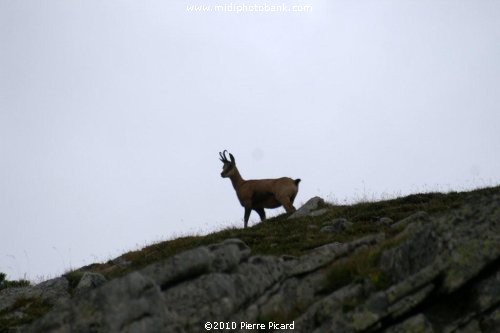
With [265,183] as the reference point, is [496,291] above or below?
below

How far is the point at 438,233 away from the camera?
8.28m

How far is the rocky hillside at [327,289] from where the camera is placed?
7.28 m

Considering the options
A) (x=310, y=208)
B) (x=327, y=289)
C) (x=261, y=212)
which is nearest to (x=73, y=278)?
(x=310, y=208)

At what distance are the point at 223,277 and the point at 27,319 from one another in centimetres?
639

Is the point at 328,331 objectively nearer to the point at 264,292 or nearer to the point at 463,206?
the point at 264,292

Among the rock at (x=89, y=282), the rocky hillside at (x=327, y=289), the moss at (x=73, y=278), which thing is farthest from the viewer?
the moss at (x=73, y=278)

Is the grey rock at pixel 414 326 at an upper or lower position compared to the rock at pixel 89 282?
lower

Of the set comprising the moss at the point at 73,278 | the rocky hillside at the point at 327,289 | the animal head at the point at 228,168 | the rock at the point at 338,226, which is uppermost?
the animal head at the point at 228,168

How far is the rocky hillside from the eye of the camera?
287 inches

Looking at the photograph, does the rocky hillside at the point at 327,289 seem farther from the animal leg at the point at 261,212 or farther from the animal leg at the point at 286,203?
the animal leg at the point at 261,212

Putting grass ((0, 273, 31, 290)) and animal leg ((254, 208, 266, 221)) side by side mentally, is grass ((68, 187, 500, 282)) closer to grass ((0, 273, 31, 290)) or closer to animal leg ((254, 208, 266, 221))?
grass ((0, 273, 31, 290))

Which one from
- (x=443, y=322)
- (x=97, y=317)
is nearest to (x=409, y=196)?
(x=443, y=322)

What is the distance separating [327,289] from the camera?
880cm

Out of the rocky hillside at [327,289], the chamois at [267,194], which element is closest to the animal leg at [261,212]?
the chamois at [267,194]
